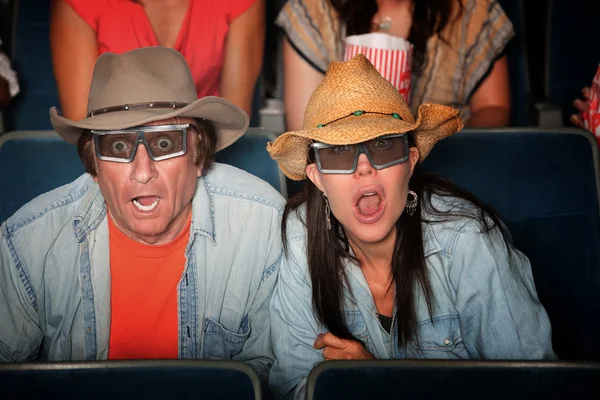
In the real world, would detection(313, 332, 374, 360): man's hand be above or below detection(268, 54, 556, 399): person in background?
below

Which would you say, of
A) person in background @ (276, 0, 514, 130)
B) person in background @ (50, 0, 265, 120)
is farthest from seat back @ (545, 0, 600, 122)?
person in background @ (50, 0, 265, 120)

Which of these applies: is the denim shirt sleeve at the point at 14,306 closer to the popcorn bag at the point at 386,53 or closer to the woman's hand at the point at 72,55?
the woman's hand at the point at 72,55

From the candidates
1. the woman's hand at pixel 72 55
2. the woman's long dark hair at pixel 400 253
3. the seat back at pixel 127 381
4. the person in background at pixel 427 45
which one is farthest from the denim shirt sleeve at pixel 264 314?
the woman's hand at pixel 72 55

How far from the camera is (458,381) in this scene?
42.8 inches

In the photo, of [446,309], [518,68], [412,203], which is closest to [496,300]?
[446,309]

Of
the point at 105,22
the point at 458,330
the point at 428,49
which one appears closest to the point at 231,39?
the point at 105,22

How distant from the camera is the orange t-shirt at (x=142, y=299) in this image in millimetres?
1814

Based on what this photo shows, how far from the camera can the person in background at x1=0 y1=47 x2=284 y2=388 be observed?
175 cm

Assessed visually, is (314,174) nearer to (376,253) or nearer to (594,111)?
(376,253)

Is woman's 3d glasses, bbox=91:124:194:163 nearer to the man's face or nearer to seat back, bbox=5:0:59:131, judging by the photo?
the man's face

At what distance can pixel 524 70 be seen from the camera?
274 centimetres

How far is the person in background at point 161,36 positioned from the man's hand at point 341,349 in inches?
48.3

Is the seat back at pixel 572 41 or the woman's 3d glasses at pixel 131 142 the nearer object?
the woman's 3d glasses at pixel 131 142

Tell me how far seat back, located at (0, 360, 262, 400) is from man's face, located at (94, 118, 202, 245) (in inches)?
24.7
